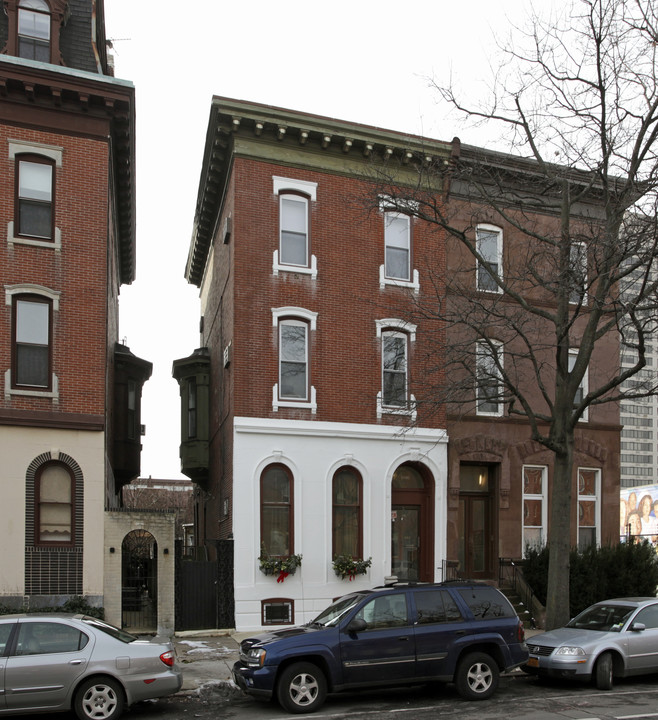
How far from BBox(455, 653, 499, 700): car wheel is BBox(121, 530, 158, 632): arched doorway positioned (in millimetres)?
8288

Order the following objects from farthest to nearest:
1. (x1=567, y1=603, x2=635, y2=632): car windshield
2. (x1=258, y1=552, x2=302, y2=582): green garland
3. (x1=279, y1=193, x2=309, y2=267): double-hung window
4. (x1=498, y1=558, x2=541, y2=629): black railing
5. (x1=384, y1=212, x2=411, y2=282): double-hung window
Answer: (x1=384, y1=212, x2=411, y2=282): double-hung window
(x1=279, y1=193, x2=309, y2=267): double-hung window
(x1=498, y1=558, x2=541, y2=629): black railing
(x1=258, y1=552, x2=302, y2=582): green garland
(x1=567, y1=603, x2=635, y2=632): car windshield

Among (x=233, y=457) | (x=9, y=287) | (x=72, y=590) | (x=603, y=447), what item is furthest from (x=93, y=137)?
(x=603, y=447)

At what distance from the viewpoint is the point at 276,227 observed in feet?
69.1

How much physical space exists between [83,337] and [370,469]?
7.60 meters

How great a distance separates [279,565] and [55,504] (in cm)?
517

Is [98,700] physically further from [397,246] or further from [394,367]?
[397,246]

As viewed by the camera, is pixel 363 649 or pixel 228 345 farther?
pixel 228 345

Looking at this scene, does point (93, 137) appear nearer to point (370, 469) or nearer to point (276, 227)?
point (276, 227)

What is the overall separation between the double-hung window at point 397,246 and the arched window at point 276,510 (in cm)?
600

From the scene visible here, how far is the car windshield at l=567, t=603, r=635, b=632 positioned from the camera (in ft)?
46.2

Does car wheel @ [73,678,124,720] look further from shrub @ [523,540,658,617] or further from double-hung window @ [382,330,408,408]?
shrub @ [523,540,658,617]

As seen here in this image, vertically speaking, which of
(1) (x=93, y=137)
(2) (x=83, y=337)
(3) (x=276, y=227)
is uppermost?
(1) (x=93, y=137)

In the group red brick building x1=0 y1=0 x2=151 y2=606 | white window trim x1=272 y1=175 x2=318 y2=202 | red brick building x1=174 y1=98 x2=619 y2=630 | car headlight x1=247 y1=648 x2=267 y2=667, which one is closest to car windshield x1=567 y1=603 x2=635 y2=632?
car headlight x1=247 y1=648 x2=267 y2=667

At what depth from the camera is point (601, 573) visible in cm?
2097
